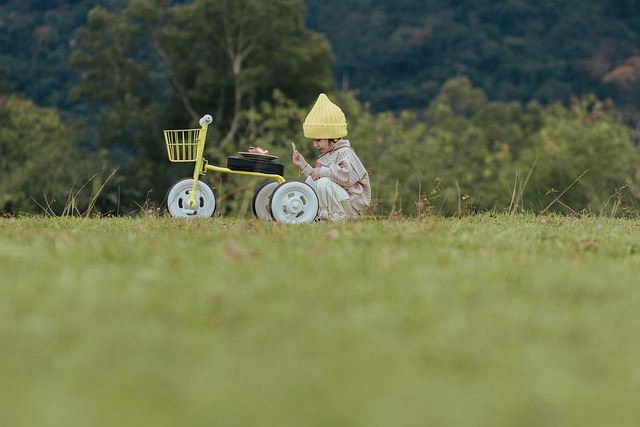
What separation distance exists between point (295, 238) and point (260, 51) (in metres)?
45.5

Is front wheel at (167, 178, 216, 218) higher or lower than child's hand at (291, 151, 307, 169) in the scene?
lower

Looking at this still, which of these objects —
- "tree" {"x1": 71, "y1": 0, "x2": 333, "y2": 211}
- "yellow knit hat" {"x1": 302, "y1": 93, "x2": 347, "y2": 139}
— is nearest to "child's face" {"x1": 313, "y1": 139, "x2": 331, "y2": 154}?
"yellow knit hat" {"x1": 302, "y1": 93, "x2": 347, "y2": 139}

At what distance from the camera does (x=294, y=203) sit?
890 centimetres

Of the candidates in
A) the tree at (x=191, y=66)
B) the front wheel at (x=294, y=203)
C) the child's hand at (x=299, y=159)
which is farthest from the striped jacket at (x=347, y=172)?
the tree at (x=191, y=66)

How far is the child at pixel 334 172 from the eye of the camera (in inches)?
364

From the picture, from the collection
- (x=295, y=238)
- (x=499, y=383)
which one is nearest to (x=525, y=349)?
(x=499, y=383)

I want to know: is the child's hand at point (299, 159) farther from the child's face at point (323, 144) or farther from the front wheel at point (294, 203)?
the child's face at point (323, 144)

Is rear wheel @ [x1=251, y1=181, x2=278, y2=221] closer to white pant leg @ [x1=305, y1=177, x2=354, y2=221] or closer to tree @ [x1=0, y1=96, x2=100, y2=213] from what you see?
white pant leg @ [x1=305, y1=177, x2=354, y2=221]

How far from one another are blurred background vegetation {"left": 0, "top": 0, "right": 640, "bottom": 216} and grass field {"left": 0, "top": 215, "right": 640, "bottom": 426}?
15.9m

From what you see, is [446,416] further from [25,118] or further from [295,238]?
[25,118]

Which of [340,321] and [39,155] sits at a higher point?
[340,321]

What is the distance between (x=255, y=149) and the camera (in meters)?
9.38

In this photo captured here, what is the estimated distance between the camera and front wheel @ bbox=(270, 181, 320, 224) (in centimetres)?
884

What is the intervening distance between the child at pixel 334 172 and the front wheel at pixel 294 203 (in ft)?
0.85
